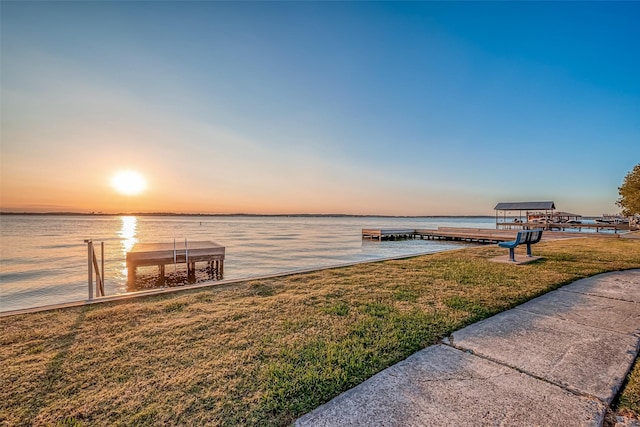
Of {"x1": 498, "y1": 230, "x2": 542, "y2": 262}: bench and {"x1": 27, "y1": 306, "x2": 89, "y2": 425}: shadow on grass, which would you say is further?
{"x1": 498, "y1": 230, "x2": 542, "y2": 262}: bench

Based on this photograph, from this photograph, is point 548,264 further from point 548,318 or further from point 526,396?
point 526,396

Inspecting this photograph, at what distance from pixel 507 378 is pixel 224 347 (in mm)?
2693

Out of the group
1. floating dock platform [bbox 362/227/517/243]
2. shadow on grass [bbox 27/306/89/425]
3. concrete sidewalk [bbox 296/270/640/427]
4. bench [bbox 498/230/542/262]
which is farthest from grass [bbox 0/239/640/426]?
Answer: floating dock platform [bbox 362/227/517/243]

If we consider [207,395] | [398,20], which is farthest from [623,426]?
[398,20]

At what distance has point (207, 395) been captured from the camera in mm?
2162

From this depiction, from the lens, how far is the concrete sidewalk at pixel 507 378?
6.23 feet

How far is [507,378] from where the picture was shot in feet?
7.77

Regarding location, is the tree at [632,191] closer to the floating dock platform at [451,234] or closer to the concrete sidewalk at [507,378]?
the floating dock platform at [451,234]

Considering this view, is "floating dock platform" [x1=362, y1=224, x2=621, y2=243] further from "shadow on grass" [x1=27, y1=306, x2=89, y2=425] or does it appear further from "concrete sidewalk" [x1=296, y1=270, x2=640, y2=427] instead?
"shadow on grass" [x1=27, y1=306, x2=89, y2=425]

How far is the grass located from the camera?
6.74 ft

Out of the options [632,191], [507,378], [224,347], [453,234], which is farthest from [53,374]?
[453,234]

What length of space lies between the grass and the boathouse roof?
45.1 meters

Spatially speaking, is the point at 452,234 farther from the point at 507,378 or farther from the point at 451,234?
the point at 507,378

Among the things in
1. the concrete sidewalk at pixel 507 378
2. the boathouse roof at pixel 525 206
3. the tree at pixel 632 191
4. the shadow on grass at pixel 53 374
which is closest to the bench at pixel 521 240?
the concrete sidewalk at pixel 507 378
